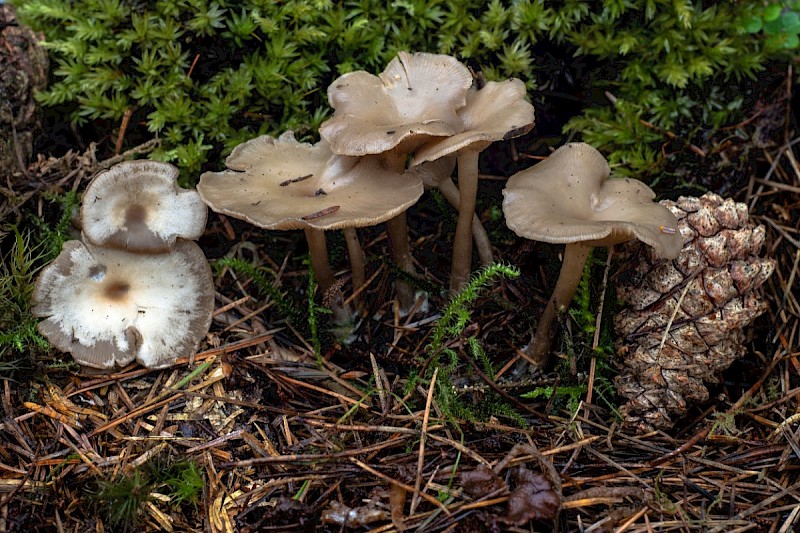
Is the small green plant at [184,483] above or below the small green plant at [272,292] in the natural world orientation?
below

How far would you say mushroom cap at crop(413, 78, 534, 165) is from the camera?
217cm

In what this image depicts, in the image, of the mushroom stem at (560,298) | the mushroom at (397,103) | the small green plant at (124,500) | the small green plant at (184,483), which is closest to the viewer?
the small green plant at (124,500)

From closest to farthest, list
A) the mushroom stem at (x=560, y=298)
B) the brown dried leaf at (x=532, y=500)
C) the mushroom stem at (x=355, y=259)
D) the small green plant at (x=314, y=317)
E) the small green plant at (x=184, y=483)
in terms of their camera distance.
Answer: the brown dried leaf at (x=532, y=500) → the small green plant at (x=184, y=483) → the mushroom stem at (x=560, y=298) → the small green plant at (x=314, y=317) → the mushroom stem at (x=355, y=259)

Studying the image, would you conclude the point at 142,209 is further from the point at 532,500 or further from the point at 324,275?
the point at 532,500

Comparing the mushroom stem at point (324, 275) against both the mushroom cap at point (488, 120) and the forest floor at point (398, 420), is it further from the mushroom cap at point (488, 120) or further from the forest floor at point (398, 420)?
the mushroom cap at point (488, 120)

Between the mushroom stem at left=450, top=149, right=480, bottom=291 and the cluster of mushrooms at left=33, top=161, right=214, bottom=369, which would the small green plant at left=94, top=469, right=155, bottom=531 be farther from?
the mushroom stem at left=450, top=149, right=480, bottom=291

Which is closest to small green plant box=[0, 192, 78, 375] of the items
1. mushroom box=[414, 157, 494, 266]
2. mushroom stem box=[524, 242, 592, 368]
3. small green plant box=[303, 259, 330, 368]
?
small green plant box=[303, 259, 330, 368]

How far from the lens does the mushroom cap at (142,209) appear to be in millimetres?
2529

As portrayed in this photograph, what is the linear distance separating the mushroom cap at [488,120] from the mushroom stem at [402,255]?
0.45m

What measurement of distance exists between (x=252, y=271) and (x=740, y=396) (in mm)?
2041

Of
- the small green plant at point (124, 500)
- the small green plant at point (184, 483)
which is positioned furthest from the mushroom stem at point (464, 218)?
the small green plant at point (124, 500)

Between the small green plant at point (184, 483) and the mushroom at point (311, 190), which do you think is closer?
the small green plant at point (184, 483)

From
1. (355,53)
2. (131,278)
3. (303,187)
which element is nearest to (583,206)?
(303,187)

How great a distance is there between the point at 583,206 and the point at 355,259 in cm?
98
